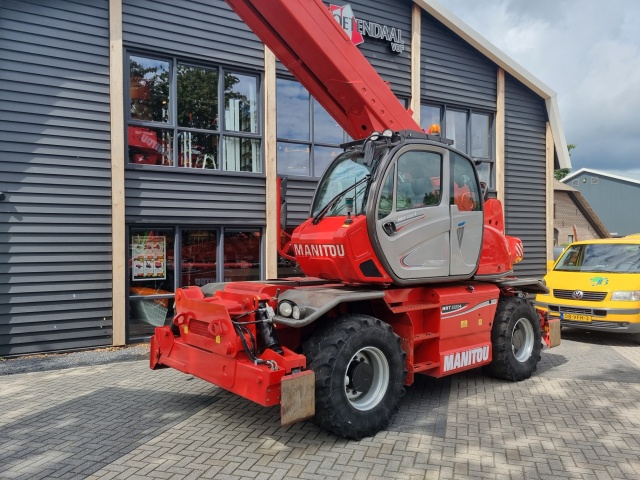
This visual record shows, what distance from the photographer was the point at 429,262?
5.32 metres

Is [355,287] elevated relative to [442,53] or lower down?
lower down

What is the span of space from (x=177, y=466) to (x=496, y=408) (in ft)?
10.7

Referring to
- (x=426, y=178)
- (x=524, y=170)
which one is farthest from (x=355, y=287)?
(x=524, y=170)

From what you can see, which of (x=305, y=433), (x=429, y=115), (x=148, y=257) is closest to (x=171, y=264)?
Answer: (x=148, y=257)

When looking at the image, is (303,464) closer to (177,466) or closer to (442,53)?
(177,466)

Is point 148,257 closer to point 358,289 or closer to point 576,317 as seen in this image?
point 358,289

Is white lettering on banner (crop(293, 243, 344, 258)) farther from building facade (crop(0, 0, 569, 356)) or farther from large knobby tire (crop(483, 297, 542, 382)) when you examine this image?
building facade (crop(0, 0, 569, 356))

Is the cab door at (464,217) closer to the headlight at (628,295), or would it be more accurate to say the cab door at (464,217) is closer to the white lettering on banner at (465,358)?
the white lettering on banner at (465,358)

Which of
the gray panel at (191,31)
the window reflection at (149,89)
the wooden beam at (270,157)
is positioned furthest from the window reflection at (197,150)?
the gray panel at (191,31)

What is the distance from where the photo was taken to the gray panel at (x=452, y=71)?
37.3 ft

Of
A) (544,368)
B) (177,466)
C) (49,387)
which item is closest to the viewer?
(177,466)

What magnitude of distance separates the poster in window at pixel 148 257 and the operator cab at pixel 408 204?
12.2 feet

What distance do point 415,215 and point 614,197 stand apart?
136 feet

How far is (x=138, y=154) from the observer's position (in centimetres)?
830
